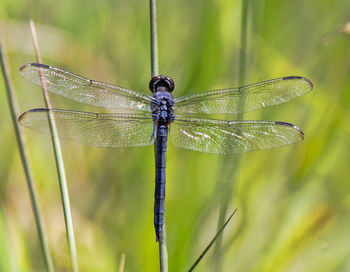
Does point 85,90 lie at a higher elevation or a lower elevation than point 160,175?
higher

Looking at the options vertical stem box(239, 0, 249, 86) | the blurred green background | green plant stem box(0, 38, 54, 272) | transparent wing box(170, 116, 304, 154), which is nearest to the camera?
green plant stem box(0, 38, 54, 272)

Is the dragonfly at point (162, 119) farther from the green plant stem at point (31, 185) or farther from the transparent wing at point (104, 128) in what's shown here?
the green plant stem at point (31, 185)

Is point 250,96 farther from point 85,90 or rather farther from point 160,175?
point 85,90

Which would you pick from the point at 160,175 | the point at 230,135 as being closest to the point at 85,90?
the point at 160,175

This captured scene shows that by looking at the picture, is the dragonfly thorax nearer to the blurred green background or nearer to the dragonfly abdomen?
the dragonfly abdomen

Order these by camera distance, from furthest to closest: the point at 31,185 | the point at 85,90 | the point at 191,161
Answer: the point at 191,161
the point at 85,90
the point at 31,185

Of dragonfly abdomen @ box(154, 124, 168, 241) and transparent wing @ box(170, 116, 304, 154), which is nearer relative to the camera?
dragonfly abdomen @ box(154, 124, 168, 241)

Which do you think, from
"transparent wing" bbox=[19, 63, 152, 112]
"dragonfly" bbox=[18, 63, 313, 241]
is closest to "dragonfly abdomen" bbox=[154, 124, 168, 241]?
"dragonfly" bbox=[18, 63, 313, 241]

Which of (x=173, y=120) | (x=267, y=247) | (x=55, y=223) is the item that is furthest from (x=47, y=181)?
(x=267, y=247)
